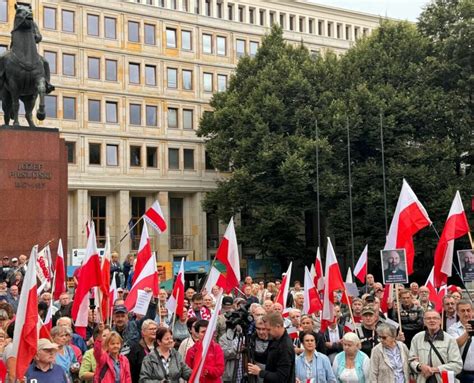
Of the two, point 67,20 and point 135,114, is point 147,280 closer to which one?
point 67,20

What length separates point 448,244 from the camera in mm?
11867

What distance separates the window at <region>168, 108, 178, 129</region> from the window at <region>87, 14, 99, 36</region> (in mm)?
7284

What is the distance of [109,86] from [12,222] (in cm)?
3490

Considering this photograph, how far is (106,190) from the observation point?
51188 mm

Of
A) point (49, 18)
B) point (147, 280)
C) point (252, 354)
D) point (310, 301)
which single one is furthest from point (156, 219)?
point (49, 18)

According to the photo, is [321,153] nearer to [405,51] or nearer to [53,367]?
[405,51]

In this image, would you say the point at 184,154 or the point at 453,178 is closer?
the point at 453,178

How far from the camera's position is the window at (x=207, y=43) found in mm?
55938

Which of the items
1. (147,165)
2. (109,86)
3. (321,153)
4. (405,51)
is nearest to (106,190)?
(147,165)

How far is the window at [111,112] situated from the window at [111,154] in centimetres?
167

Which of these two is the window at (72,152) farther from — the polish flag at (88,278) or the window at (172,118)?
the polish flag at (88,278)

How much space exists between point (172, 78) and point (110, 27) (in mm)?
5547

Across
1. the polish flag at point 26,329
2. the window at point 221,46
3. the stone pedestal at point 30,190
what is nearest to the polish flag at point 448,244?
the polish flag at point 26,329

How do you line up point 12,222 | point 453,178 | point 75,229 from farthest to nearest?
point 75,229 → point 453,178 → point 12,222
